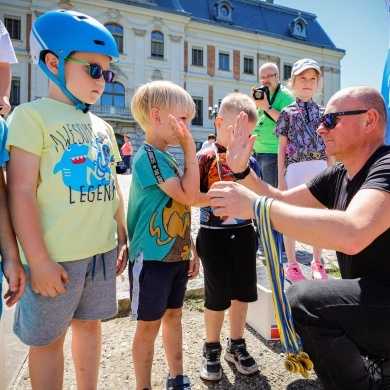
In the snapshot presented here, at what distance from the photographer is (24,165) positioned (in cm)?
149

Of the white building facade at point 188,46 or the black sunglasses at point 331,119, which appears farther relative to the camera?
the white building facade at point 188,46

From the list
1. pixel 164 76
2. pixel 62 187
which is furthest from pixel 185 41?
pixel 62 187

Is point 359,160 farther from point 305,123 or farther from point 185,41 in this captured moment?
point 185,41

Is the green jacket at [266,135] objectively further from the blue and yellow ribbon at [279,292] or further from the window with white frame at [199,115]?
the window with white frame at [199,115]

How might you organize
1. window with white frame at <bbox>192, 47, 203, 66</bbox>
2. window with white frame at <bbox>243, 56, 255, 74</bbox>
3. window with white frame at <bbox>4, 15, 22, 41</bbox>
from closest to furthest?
window with white frame at <bbox>4, 15, 22, 41</bbox>
window with white frame at <bbox>192, 47, 203, 66</bbox>
window with white frame at <bbox>243, 56, 255, 74</bbox>

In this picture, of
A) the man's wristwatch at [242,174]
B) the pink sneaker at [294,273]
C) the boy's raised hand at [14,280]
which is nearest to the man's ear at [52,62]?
the boy's raised hand at [14,280]

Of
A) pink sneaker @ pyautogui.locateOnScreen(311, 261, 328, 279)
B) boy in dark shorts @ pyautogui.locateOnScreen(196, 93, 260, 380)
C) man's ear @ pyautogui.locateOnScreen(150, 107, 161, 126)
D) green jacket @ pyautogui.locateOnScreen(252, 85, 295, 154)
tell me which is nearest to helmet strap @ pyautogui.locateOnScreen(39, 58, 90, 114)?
man's ear @ pyautogui.locateOnScreen(150, 107, 161, 126)

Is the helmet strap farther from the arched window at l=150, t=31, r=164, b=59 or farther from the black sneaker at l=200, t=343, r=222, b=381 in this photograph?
the arched window at l=150, t=31, r=164, b=59

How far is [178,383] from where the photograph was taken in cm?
191

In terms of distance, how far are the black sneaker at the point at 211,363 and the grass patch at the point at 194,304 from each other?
829mm

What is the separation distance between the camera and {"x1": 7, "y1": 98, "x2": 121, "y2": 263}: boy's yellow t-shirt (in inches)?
60.8

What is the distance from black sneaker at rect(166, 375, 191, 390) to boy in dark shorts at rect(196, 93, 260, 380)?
23 centimetres

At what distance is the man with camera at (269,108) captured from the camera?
3.93 metres

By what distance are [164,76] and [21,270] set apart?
28.0 m
